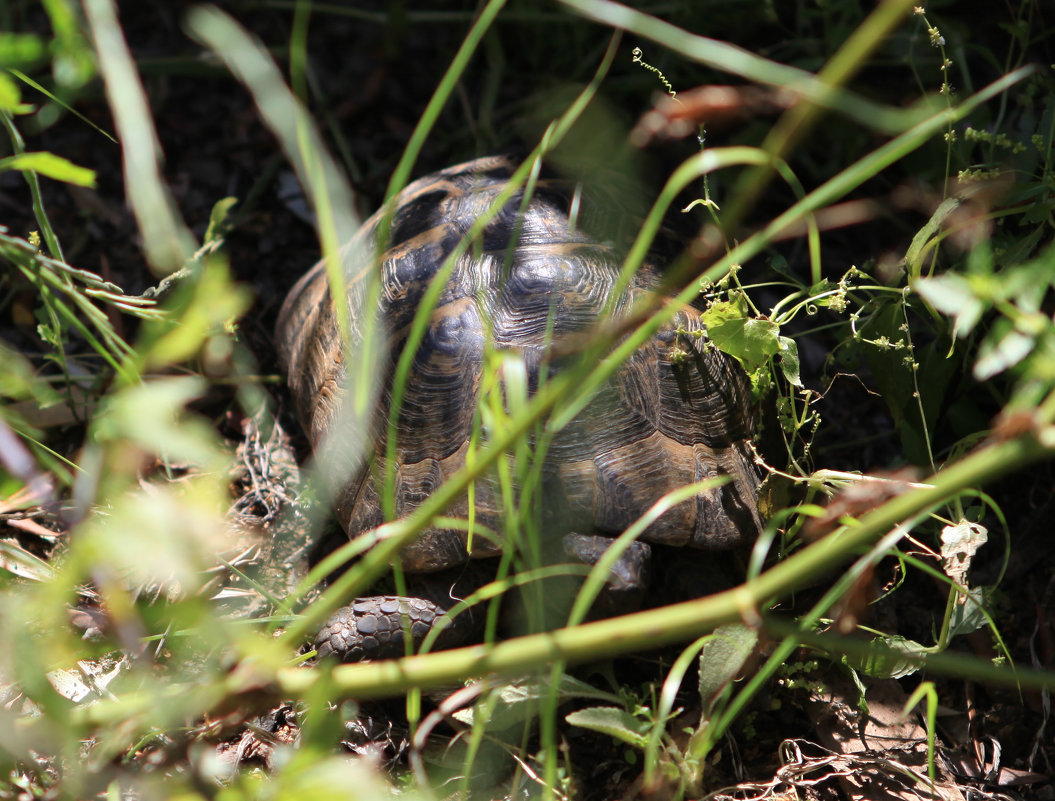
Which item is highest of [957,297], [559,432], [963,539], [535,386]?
[957,297]

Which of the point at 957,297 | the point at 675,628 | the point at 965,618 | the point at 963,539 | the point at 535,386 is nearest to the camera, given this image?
the point at 675,628

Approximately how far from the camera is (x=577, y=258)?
93.7 inches

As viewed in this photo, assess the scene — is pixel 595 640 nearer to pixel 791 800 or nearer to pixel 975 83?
pixel 791 800

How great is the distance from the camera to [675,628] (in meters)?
1.16

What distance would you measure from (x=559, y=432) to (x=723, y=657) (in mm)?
722

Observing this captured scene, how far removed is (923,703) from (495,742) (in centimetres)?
123

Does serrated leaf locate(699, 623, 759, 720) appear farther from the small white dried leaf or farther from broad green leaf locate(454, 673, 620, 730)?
the small white dried leaf

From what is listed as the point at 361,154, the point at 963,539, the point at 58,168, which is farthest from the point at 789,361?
the point at 361,154

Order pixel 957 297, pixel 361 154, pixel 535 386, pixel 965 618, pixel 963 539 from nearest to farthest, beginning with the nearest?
pixel 957 297 < pixel 963 539 < pixel 965 618 < pixel 535 386 < pixel 361 154

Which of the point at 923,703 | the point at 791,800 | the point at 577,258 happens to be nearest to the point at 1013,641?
the point at 923,703

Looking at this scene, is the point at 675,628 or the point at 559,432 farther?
the point at 559,432

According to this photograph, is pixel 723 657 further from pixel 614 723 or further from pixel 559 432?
pixel 559 432

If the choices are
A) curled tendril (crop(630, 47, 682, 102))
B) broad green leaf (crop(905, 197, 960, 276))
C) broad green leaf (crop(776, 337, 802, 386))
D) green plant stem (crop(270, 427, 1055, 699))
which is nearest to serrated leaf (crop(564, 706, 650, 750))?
green plant stem (crop(270, 427, 1055, 699))

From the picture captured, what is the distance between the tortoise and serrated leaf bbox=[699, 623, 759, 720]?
0.28 m
